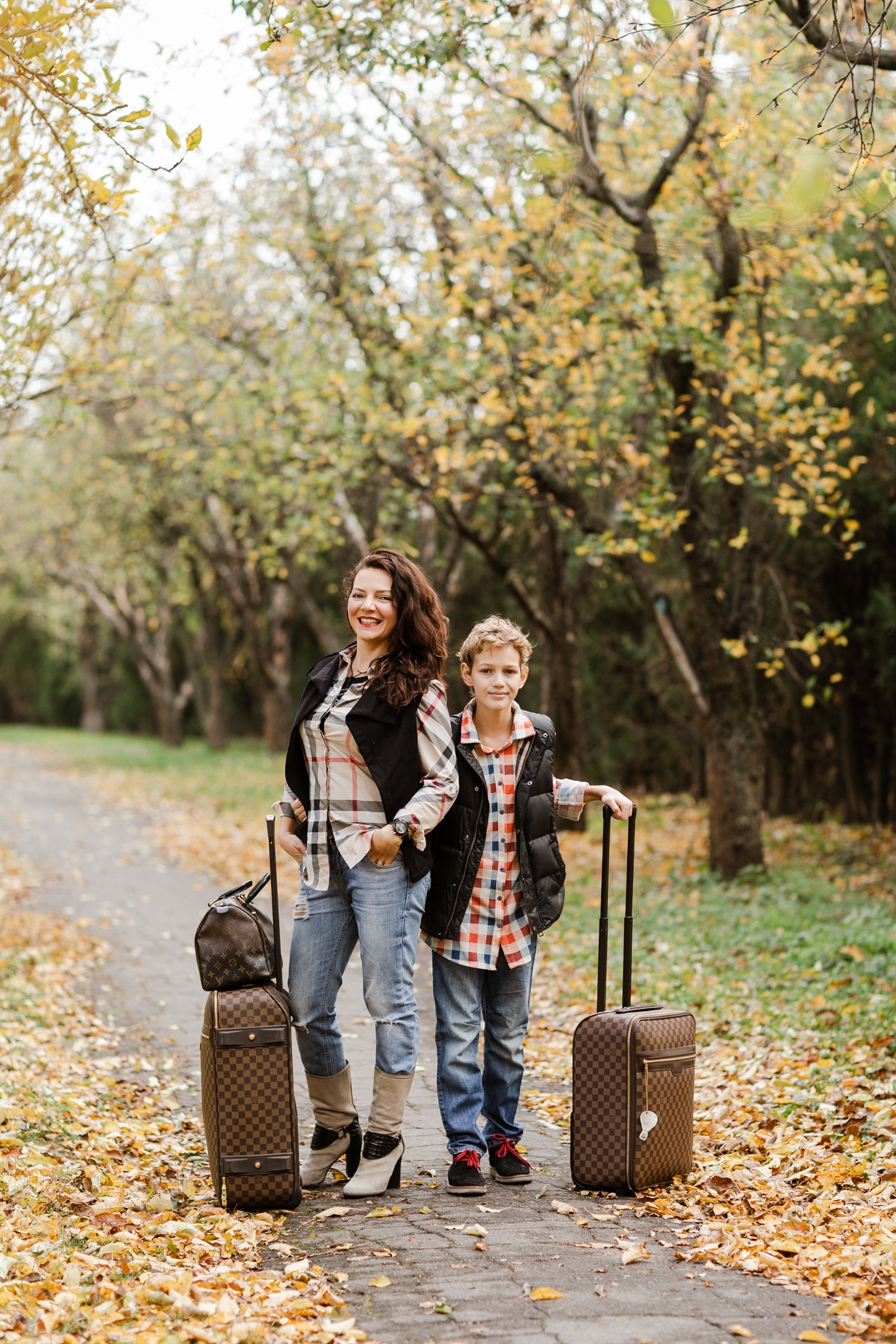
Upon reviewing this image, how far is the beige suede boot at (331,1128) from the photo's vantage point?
172 inches

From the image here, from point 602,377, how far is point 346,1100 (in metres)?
10.7

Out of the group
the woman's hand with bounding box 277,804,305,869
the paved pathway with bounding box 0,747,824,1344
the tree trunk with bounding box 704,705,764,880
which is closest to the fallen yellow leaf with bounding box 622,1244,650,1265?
the paved pathway with bounding box 0,747,824,1344

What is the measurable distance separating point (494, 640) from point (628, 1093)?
1.59 meters

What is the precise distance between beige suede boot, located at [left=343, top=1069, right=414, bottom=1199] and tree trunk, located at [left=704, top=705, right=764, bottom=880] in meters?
7.49

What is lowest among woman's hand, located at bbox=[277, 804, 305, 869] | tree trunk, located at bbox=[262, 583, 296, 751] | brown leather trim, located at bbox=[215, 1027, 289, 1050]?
brown leather trim, located at bbox=[215, 1027, 289, 1050]

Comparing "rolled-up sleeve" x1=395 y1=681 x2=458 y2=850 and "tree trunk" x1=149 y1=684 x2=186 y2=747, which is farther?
"tree trunk" x1=149 y1=684 x2=186 y2=747

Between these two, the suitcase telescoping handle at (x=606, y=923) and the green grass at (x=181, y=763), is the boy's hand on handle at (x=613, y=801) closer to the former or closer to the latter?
the suitcase telescoping handle at (x=606, y=923)

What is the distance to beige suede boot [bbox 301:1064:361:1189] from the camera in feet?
14.3

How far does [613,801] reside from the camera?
4.32 m

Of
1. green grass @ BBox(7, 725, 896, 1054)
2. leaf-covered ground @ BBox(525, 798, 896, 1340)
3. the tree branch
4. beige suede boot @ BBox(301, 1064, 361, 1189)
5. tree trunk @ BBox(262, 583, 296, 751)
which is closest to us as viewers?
leaf-covered ground @ BBox(525, 798, 896, 1340)

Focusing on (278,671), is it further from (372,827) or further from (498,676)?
(372,827)

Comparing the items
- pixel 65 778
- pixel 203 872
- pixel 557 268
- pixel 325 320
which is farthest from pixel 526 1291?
pixel 65 778

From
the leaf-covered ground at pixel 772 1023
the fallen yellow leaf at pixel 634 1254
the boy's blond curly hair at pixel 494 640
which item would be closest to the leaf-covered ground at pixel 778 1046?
the leaf-covered ground at pixel 772 1023

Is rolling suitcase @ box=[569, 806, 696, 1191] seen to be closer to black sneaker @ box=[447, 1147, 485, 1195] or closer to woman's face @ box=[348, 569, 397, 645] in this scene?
black sneaker @ box=[447, 1147, 485, 1195]
